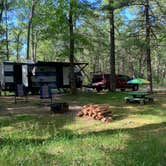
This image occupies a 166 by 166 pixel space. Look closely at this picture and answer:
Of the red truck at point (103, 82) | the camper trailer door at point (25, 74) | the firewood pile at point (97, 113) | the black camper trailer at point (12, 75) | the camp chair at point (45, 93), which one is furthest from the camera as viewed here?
the red truck at point (103, 82)

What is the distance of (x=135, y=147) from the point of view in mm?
7203

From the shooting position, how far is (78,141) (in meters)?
7.88

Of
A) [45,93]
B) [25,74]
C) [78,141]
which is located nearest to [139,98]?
[45,93]

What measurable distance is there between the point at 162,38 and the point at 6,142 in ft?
59.8

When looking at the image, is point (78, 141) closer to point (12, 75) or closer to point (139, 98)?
point (139, 98)

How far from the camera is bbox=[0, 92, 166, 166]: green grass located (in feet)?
19.9

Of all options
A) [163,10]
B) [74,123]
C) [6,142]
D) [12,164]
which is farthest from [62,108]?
[163,10]

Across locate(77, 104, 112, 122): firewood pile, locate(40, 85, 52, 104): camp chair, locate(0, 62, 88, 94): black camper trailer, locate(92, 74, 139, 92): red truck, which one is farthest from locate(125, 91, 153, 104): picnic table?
locate(92, 74, 139, 92): red truck

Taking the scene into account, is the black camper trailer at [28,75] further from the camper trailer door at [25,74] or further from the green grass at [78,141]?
the green grass at [78,141]

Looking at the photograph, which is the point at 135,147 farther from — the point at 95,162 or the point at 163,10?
the point at 163,10

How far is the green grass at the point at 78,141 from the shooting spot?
6.07 m

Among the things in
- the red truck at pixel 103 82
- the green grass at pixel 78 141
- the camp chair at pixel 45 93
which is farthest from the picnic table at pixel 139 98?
the red truck at pixel 103 82

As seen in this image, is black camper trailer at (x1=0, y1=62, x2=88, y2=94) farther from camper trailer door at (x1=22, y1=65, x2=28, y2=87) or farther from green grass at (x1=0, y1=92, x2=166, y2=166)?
green grass at (x1=0, y1=92, x2=166, y2=166)

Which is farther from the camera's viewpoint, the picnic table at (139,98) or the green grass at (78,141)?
the picnic table at (139,98)
